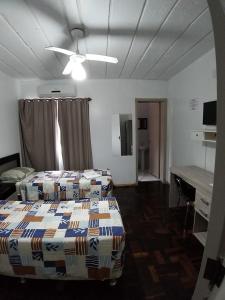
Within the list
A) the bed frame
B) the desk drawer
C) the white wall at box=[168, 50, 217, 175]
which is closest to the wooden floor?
the desk drawer

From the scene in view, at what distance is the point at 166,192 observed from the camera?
3936mm

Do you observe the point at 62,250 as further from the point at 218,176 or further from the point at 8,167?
the point at 8,167

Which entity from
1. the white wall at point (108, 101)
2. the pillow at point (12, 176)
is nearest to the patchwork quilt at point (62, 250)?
the pillow at point (12, 176)

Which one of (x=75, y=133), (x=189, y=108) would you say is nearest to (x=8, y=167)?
(x=75, y=133)

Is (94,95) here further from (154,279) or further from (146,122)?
(154,279)

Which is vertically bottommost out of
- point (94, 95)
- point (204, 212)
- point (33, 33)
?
point (204, 212)

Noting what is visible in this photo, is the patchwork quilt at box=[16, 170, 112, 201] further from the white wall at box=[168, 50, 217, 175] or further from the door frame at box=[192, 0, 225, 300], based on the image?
the door frame at box=[192, 0, 225, 300]

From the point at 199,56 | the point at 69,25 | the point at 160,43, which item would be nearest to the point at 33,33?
the point at 69,25

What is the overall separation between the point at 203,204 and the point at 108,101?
9.65ft

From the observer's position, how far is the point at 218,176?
0.54 metres

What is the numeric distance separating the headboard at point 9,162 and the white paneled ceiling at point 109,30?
1622 millimetres

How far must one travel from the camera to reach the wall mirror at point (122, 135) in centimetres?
424

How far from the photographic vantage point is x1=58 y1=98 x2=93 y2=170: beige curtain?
13.0 feet

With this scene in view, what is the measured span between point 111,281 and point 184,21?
2.64 metres
